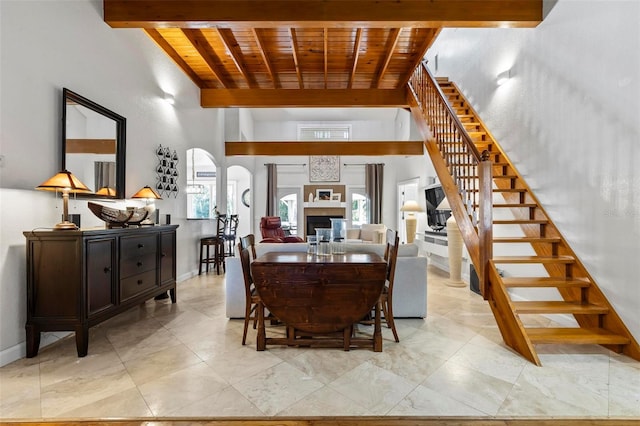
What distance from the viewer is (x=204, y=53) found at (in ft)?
13.1

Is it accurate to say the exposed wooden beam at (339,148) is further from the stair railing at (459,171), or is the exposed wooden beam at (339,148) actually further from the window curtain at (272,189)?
the window curtain at (272,189)

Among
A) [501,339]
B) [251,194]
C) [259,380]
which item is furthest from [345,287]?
[251,194]

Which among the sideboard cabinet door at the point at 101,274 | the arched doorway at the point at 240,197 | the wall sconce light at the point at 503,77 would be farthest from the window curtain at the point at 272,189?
the sideboard cabinet door at the point at 101,274

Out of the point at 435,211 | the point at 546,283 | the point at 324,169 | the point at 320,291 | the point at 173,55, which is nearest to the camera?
the point at 320,291

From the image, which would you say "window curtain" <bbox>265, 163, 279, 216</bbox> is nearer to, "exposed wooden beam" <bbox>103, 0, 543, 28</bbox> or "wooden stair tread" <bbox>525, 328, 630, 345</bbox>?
"exposed wooden beam" <bbox>103, 0, 543, 28</bbox>

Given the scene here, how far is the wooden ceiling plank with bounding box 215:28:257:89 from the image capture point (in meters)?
3.62

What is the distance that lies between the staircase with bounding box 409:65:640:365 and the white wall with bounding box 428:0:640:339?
0.12 m

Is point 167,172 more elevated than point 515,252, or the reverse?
point 167,172

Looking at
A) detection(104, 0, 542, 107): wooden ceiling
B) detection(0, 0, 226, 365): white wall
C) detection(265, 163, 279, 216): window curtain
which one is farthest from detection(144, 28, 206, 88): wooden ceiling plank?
detection(265, 163, 279, 216): window curtain

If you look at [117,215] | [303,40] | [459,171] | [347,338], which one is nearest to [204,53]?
[303,40]

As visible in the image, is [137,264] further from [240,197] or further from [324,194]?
[240,197]

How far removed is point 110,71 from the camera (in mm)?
2973

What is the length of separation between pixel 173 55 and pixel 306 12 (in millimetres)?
2217

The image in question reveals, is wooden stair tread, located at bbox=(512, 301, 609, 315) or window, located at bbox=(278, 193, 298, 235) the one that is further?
window, located at bbox=(278, 193, 298, 235)
